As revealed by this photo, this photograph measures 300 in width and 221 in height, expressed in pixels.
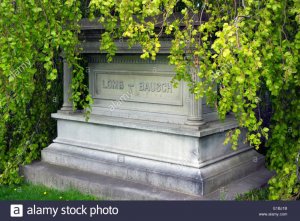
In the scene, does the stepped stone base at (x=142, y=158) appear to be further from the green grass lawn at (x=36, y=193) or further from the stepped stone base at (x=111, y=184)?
the green grass lawn at (x=36, y=193)

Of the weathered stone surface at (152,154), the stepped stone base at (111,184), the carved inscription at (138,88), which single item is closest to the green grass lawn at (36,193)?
the stepped stone base at (111,184)

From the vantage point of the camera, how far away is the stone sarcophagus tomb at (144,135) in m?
5.65

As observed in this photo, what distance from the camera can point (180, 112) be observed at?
595 centimetres

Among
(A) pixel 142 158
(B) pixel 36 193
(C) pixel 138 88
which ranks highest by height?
(C) pixel 138 88

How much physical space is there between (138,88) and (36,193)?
2060 mm

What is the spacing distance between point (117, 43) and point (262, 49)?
8.23 ft

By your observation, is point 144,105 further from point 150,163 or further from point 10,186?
point 10,186

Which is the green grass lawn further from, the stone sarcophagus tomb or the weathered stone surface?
the weathered stone surface

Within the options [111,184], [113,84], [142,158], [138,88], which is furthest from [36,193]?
[138,88]

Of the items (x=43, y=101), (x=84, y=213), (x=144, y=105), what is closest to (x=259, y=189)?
Result: (x=144, y=105)

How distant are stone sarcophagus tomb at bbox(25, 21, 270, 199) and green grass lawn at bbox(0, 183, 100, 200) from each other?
0.15 meters

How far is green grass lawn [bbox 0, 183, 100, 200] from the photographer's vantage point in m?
5.99

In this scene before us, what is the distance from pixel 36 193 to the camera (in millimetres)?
6297

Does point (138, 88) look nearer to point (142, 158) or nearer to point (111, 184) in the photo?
point (142, 158)
